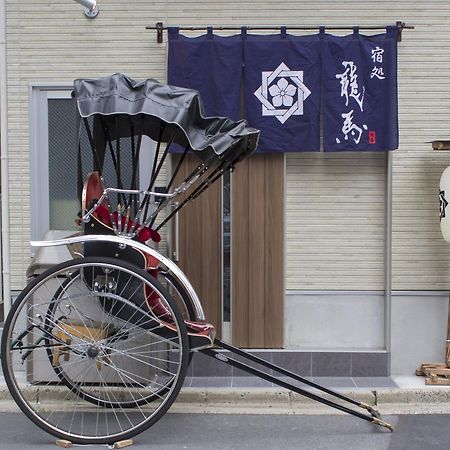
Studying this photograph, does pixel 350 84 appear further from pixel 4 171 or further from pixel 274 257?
pixel 4 171

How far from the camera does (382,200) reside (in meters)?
7.13

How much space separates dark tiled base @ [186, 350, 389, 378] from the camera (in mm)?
7047

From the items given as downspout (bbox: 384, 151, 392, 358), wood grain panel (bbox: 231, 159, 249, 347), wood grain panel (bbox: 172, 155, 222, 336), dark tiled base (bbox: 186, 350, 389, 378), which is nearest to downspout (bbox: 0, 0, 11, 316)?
wood grain panel (bbox: 172, 155, 222, 336)

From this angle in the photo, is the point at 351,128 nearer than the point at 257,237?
Yes

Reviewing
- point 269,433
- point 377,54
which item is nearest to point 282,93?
point 377,54

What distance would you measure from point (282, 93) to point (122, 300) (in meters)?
2.92

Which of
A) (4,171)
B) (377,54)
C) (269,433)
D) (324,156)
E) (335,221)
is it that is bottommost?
(269,433)

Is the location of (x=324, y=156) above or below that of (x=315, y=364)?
above

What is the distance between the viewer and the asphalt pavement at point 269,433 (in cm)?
546

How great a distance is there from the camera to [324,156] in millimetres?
7145

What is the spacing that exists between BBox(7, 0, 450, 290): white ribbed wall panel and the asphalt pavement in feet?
5.27

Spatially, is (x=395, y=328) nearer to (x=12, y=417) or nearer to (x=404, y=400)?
(x=404, y=400)

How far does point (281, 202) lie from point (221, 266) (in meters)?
0.94

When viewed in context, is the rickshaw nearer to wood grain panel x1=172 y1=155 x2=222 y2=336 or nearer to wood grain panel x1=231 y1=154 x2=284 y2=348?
wood grain panel x1=172 y1=155 x2=222 y2=336
